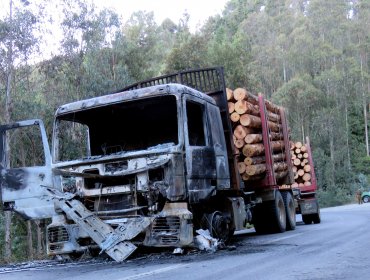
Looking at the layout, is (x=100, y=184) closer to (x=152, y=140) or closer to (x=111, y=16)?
(x=152, y=140)

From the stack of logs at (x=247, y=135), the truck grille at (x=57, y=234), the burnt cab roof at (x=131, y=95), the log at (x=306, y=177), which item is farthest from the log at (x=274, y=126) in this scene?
the truck grille at (x=57, y=234)

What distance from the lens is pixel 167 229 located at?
25.5 ft

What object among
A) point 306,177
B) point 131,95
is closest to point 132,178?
point 131,95

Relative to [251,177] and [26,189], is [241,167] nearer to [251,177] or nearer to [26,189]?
[251,177]

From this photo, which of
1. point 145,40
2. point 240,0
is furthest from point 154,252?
point 240,0

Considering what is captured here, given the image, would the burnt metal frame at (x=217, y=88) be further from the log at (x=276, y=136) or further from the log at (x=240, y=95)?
the log at (x=276, y=136)

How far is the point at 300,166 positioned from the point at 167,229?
10.6 m

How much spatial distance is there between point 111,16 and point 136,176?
71.5ft

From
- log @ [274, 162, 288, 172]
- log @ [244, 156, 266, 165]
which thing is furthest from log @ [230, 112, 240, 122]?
log @ [274, 162, 288, 172]

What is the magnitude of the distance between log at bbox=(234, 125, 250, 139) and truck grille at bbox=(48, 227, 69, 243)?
465 cm

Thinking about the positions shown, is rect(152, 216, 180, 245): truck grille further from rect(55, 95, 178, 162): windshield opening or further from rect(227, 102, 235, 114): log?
rect(227, 102, 235, 114): log

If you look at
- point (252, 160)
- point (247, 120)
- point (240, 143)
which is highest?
point (247, 120)

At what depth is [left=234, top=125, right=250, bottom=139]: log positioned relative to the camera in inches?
443

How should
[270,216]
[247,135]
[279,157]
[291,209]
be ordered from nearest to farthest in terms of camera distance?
1. [247,135]
2. [270,216]
3. [279,157]
4. [291,209]
